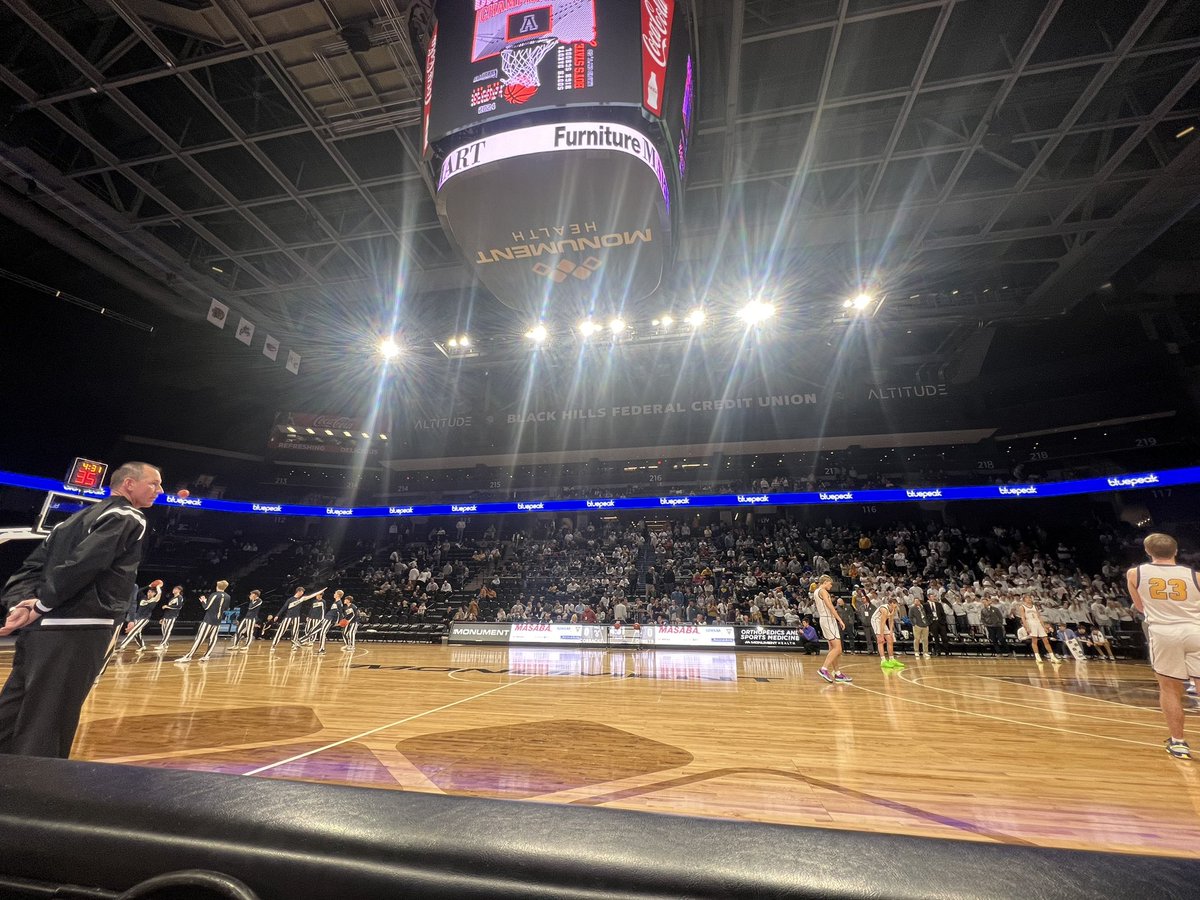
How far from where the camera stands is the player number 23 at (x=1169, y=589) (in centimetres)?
436

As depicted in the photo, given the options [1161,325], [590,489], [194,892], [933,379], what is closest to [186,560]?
[590,489]

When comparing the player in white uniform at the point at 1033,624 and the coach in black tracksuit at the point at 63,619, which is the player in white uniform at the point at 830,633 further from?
the coach in black tracksuit at the point at 63,619

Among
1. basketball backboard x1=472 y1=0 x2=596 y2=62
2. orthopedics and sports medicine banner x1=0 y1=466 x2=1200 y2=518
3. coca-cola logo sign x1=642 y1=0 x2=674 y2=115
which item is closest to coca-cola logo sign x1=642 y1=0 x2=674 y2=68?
coca-cola logo sign x1=642 y1=0 x2=674 y2=115

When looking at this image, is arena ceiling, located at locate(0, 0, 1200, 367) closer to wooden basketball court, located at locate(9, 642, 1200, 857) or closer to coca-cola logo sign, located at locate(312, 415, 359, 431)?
wooden basketball court, located at locate(9, 642, 1200, 857)

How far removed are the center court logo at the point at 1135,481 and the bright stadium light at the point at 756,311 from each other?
1369 cm

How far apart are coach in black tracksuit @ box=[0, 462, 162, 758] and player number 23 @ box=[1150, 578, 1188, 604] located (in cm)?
754

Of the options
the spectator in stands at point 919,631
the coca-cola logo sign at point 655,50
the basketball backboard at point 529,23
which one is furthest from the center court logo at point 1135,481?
the basketball backboard at point 529,23

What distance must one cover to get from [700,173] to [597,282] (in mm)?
5356

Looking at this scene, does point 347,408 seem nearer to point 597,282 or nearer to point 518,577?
point 518,577

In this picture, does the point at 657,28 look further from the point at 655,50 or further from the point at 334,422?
the point at 334,422

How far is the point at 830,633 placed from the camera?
28.6 ft

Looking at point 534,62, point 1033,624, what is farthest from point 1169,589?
point 1033,624

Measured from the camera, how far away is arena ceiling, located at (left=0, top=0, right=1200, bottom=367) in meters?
7.54

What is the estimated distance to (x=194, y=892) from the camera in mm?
930
